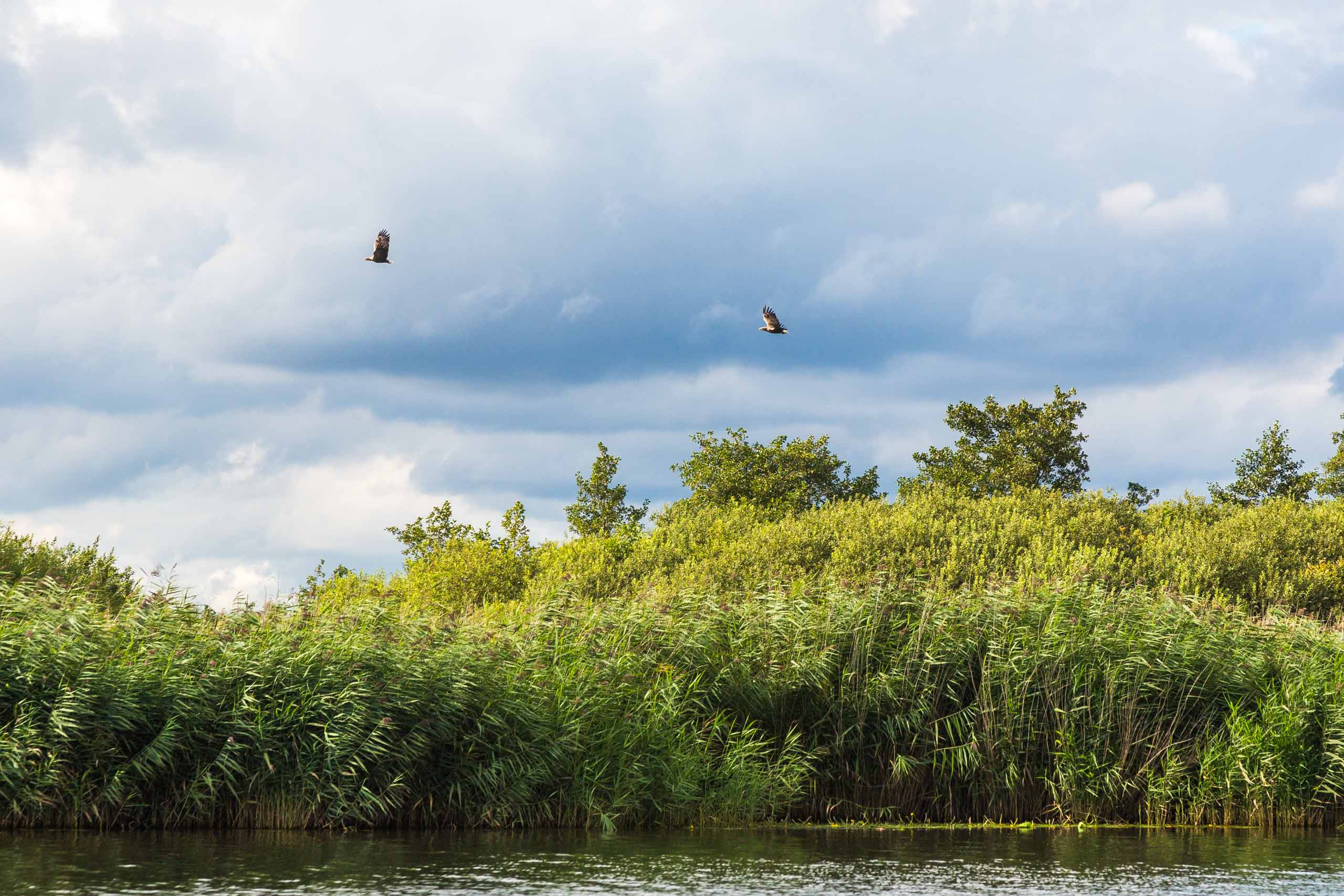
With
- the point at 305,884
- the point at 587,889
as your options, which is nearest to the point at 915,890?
the point at 587,889

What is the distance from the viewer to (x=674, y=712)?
61.1 feet

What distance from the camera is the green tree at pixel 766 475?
59.2m

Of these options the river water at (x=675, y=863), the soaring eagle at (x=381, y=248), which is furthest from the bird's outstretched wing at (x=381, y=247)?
the river water at (x=675, y=863)

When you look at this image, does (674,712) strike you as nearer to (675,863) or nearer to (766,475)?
(675,863)

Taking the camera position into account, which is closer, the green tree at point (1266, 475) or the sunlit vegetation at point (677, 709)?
the sunlit vegetation at point (677, 709)

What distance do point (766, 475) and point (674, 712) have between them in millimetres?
41851

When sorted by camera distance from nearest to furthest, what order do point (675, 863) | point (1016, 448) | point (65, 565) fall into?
point (675, 863)
point (65, 565)
point (1016, 448)

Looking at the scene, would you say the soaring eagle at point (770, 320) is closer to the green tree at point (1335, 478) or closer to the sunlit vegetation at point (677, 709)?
the sunlit vegetation at point (677, 709)

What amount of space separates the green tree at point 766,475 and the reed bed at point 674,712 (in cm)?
3674

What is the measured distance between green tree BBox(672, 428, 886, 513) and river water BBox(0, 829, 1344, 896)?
132 ft

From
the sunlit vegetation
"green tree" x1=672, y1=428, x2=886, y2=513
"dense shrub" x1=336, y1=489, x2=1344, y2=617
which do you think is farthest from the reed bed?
"green tree" x1=672, y1=428, x2=886, y2=513

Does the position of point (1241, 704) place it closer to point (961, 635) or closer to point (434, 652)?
point (961, 635)

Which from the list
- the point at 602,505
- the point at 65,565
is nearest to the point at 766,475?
the point at 602,505

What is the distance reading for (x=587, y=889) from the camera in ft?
41.9
